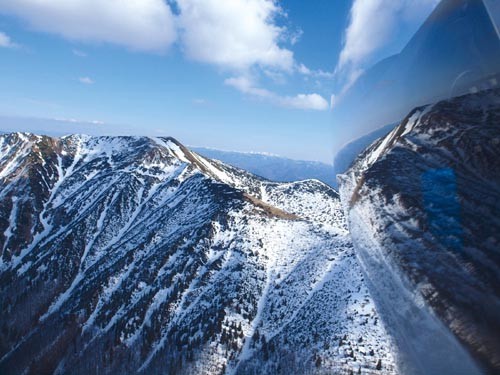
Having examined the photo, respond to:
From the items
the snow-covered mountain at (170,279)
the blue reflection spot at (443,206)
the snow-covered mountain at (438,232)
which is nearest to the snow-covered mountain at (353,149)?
the snow-covered mountain at (438,232)

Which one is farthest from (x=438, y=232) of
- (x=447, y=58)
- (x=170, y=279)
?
(x=170, y=279)

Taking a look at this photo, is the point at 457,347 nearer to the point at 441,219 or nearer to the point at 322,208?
the point at 441,219

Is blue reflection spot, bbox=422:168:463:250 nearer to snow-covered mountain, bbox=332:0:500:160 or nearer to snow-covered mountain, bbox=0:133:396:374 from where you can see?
snow-covered mountain, bbox=332:0:500:160

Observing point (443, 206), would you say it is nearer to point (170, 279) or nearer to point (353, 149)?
point (353, 149)

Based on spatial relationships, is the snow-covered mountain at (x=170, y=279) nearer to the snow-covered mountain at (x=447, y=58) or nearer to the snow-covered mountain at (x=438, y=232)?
the snow-covered mountain at (x=438, y=232)

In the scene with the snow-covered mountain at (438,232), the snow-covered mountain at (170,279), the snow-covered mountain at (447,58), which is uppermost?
the snow-covered mountain at (447,58)

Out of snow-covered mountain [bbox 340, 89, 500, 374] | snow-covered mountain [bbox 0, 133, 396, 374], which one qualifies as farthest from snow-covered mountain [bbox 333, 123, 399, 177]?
snow-covered mountain [bbox 0, 133, 396, 374]
